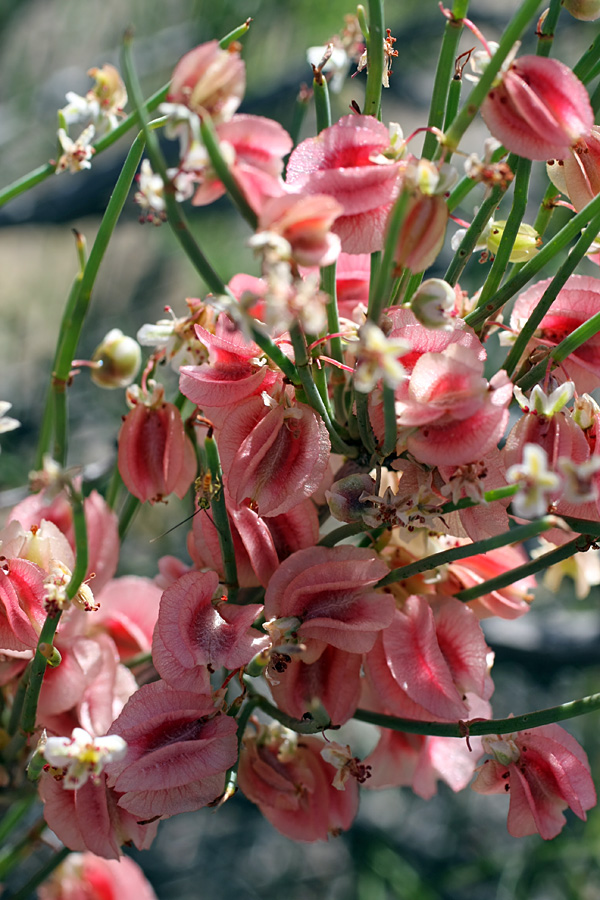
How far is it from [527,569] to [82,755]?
19 centimetres

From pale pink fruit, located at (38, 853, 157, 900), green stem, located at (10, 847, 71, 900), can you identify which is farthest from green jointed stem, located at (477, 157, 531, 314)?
pale pink fruit, located at (38, 853, 157, 900)

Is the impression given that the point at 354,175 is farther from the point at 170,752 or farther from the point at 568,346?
the point at 170,752

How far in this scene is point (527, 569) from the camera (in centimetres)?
34

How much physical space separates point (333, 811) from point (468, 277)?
2.26 feet

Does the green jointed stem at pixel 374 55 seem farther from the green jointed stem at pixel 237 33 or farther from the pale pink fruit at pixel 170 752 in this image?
the pale pink fruit at pixel 170 752

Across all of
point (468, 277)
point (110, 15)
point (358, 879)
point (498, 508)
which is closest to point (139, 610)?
point (498, 508)

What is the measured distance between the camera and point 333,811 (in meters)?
0.41

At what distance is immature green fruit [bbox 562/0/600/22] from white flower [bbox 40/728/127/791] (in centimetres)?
32

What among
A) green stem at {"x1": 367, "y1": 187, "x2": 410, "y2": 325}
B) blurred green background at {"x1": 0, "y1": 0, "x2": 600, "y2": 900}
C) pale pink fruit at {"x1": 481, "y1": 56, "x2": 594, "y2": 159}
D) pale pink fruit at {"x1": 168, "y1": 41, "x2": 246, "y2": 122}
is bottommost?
blurred green background at {"x1": 0, "y1": 0, "x2": 600, "y2": 900}

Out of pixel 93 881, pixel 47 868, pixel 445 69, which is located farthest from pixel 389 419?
pixel 93 881

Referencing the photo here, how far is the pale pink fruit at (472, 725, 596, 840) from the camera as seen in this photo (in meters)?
0.33

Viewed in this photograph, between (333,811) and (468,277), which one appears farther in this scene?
(468,277)

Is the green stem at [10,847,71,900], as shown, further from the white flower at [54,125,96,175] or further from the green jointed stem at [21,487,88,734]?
the white flower at [54,125,96,175]

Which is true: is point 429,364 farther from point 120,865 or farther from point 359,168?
point 120,865
